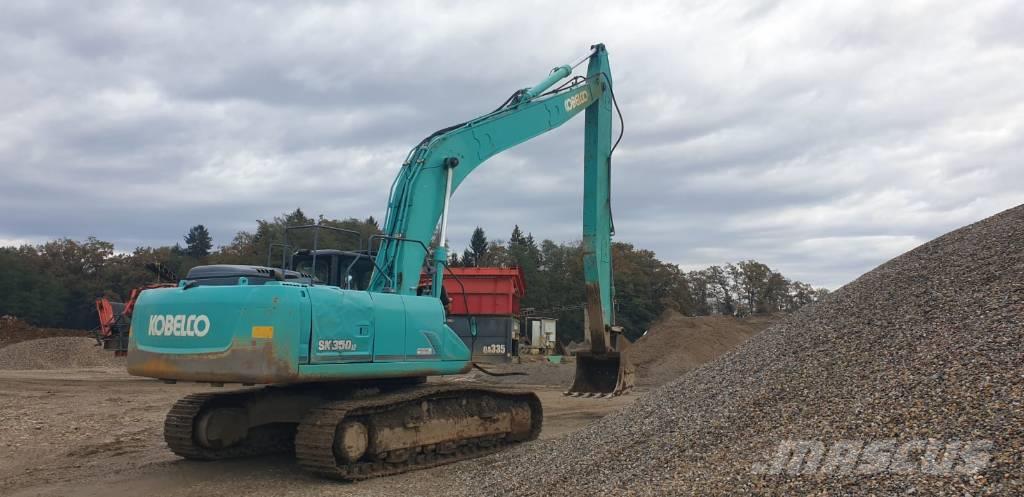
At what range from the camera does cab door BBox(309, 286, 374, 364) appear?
7257 mm

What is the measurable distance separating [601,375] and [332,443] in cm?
555

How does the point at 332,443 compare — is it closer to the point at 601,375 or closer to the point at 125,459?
the point at 125,459

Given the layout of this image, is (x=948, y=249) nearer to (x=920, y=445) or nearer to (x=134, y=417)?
(x=920, y=445)

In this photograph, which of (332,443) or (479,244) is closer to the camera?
(332,443)

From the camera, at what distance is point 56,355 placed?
83.0ft

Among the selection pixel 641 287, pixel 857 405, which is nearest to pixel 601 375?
pixel 857 405

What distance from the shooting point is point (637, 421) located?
284 inches

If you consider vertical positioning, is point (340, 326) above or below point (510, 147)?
below

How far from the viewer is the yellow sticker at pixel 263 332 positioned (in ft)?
22.8

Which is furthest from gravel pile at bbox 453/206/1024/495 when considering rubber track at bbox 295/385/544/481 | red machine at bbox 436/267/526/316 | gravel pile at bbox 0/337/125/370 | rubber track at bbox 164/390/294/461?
gravel pile at bbox 0/337/125/370

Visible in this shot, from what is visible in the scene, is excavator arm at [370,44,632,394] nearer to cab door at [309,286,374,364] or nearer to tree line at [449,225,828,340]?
cab door at [309,286,374,364]

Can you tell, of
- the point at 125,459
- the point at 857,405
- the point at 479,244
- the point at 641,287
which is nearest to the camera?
the point at 857,405

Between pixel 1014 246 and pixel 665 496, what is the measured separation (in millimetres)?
4612

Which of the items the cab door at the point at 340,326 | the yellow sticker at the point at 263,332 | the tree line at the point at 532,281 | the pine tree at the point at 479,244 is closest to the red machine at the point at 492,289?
the cab door at the point at 340,326
